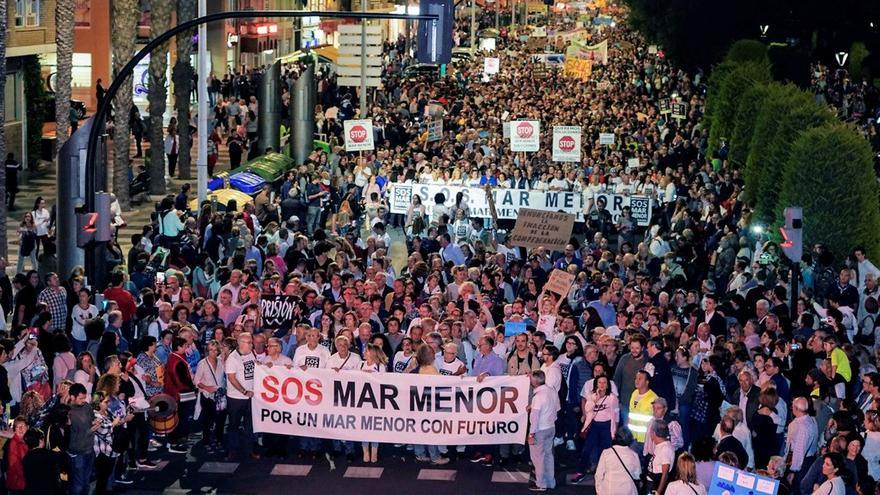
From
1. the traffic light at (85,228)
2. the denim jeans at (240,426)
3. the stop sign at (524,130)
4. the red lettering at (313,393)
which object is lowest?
the denim jeans at (240,426)

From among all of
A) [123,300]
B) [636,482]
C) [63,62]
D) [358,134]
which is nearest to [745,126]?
[358,134]

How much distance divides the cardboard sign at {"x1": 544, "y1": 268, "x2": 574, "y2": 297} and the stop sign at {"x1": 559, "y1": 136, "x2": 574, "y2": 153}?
15283 mm

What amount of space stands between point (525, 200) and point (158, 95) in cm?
1036

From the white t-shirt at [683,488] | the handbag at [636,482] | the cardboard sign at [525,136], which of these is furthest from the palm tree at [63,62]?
the white t-shirt at [683,488]

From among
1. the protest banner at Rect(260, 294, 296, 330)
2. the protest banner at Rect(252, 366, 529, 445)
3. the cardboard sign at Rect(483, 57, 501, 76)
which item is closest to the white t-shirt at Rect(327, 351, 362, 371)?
the protest banner at Rect(252, 366, 529, 445)

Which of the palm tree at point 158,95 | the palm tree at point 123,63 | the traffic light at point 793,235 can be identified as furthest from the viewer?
the palm tree at point 158,95

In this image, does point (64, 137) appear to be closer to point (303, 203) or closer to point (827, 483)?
point (303, 203)

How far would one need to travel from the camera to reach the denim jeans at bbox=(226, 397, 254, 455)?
1939cm

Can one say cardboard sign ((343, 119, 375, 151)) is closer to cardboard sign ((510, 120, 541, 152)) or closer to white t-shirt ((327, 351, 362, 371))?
cardboard sign ((510, 120, 541, 152))

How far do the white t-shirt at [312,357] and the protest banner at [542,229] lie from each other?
28.1 ft

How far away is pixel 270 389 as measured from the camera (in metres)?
19.3

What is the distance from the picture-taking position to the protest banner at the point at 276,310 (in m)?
22.1

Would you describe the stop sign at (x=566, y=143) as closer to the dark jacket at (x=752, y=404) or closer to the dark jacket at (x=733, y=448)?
the dark jacket at (x=752, y=404)

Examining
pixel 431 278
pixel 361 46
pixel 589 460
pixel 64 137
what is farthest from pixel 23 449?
pixel 361 46
